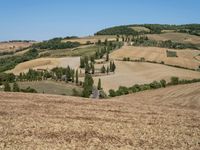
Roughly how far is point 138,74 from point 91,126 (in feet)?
366

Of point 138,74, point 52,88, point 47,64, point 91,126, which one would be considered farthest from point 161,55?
point 91,126

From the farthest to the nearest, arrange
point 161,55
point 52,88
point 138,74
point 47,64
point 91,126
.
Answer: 1. point 161,55
2. point 47,64
3. point 138,74
4. point 52,88
5. point 91,126

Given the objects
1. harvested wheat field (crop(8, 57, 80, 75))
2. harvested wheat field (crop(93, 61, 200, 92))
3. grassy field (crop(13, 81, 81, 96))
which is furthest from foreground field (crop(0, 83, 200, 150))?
harvested wheat field (crop(8, 57, 80, 75))

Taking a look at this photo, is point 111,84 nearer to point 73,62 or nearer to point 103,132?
point 73,62

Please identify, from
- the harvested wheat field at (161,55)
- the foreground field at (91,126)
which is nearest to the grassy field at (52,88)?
the foreground field at (91,126)

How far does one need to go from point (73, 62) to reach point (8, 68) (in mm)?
34235

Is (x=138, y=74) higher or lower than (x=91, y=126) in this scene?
lower

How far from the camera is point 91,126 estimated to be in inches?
1273

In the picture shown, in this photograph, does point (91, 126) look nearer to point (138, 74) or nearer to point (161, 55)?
point (138, 74)

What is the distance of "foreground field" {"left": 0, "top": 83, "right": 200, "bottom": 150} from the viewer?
89.0ft

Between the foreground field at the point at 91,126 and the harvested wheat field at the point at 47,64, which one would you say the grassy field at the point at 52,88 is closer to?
the harvested wheat field at the point at 47,64

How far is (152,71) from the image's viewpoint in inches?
5674

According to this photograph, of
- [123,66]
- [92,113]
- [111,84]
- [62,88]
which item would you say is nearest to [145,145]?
[92,113]

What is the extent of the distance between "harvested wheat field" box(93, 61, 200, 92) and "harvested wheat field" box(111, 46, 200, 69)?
490 inches
